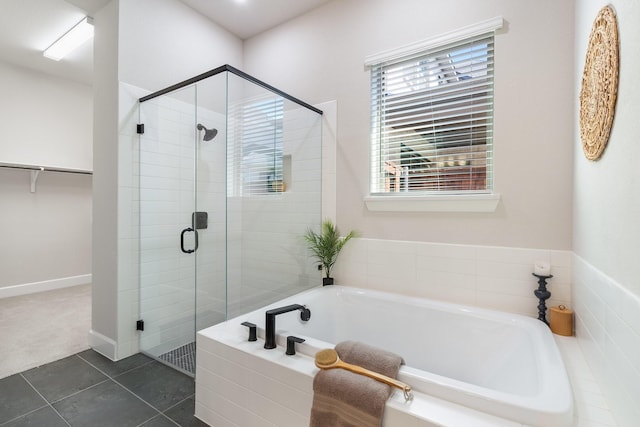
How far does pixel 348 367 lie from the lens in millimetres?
1227

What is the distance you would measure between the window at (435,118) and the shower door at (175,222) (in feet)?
4.29

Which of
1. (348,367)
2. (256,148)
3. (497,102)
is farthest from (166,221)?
(497,102)

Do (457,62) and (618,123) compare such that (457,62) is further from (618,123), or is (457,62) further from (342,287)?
(342,287)

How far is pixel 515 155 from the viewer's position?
Answer: 189 centimetres

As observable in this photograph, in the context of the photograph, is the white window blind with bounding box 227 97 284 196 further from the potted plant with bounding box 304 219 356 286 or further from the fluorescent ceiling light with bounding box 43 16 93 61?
the fluorescent ceiling light with bounding box 43 16 93 61

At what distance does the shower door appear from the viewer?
2211 millimetres

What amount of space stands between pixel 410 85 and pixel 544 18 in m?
0.83

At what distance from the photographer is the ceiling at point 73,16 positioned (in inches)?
99.4

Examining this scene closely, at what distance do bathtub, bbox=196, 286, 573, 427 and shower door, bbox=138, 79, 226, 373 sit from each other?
2.36 ft

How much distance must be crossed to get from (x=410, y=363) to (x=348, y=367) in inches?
37.8

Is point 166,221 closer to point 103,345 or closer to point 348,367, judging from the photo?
point 103,345

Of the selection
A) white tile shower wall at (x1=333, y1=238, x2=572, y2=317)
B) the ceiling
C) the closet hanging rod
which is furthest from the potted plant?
the closet hanging rod

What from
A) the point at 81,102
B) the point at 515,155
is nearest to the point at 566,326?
the point at 515,155

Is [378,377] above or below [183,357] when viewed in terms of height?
above
